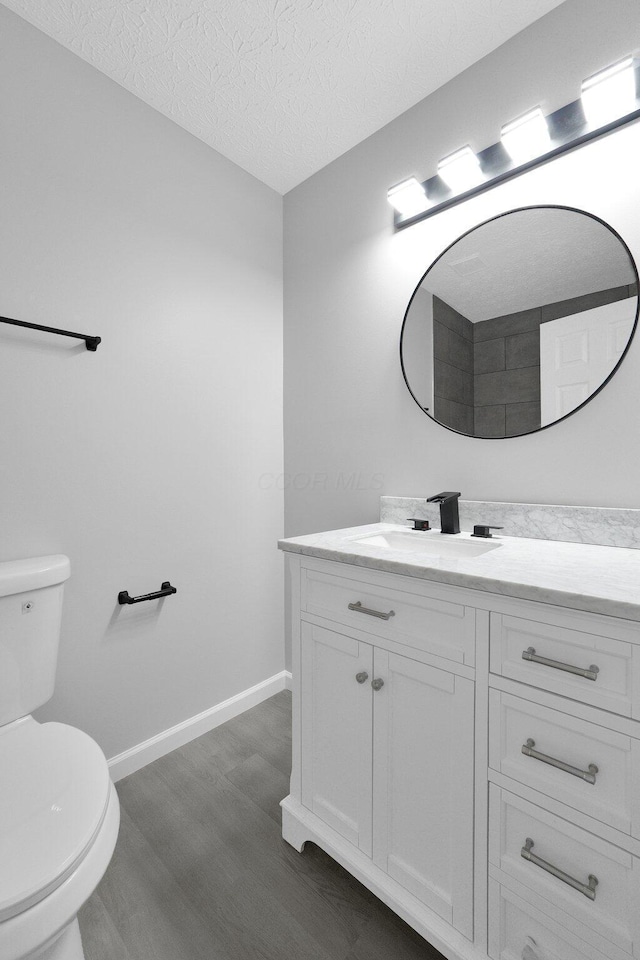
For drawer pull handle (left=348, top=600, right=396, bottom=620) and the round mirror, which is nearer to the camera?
drawer pull handle (left=348, top=600, right=396, bottom=620)

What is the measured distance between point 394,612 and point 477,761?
331 millimetres

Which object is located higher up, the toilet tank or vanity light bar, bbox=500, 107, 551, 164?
vanity light bar, bbox=500, 107, 551, 164

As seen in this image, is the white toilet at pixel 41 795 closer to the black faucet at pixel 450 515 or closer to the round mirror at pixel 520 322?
the black faucet at pixel 450 515

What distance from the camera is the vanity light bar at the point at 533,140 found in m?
1.17

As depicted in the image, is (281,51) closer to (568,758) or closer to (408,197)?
(408,197)

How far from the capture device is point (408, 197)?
1613 millimetres

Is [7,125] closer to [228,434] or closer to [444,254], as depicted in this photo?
[228,434]

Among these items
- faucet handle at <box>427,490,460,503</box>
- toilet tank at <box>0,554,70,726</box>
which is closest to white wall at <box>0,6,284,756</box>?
toilet tank at <box>0,554,70,726</box>

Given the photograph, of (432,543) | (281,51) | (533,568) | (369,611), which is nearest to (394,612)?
(369,611)

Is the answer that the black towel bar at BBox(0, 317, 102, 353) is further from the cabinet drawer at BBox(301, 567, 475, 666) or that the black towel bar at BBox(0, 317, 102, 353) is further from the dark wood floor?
the dark wood floor

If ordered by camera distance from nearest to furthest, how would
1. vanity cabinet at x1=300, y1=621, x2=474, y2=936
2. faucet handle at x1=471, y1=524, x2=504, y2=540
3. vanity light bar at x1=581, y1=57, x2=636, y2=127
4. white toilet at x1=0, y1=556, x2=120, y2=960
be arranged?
white toilet at x1=0, y1=556, x2=120, y2=960, vanity cabinet at x1=300, y1=621, x2=474, y2=936, vanity light bar at x1=581, y1=57, x2=636, y2=127, faucet handle at x1=471, y1=524, x2=504, y2=540

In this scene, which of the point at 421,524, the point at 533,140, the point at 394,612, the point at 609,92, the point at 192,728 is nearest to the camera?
the point at 394,612

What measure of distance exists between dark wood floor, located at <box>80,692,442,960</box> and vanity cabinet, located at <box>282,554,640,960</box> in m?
0.11

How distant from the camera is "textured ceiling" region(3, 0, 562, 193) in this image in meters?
1.31
